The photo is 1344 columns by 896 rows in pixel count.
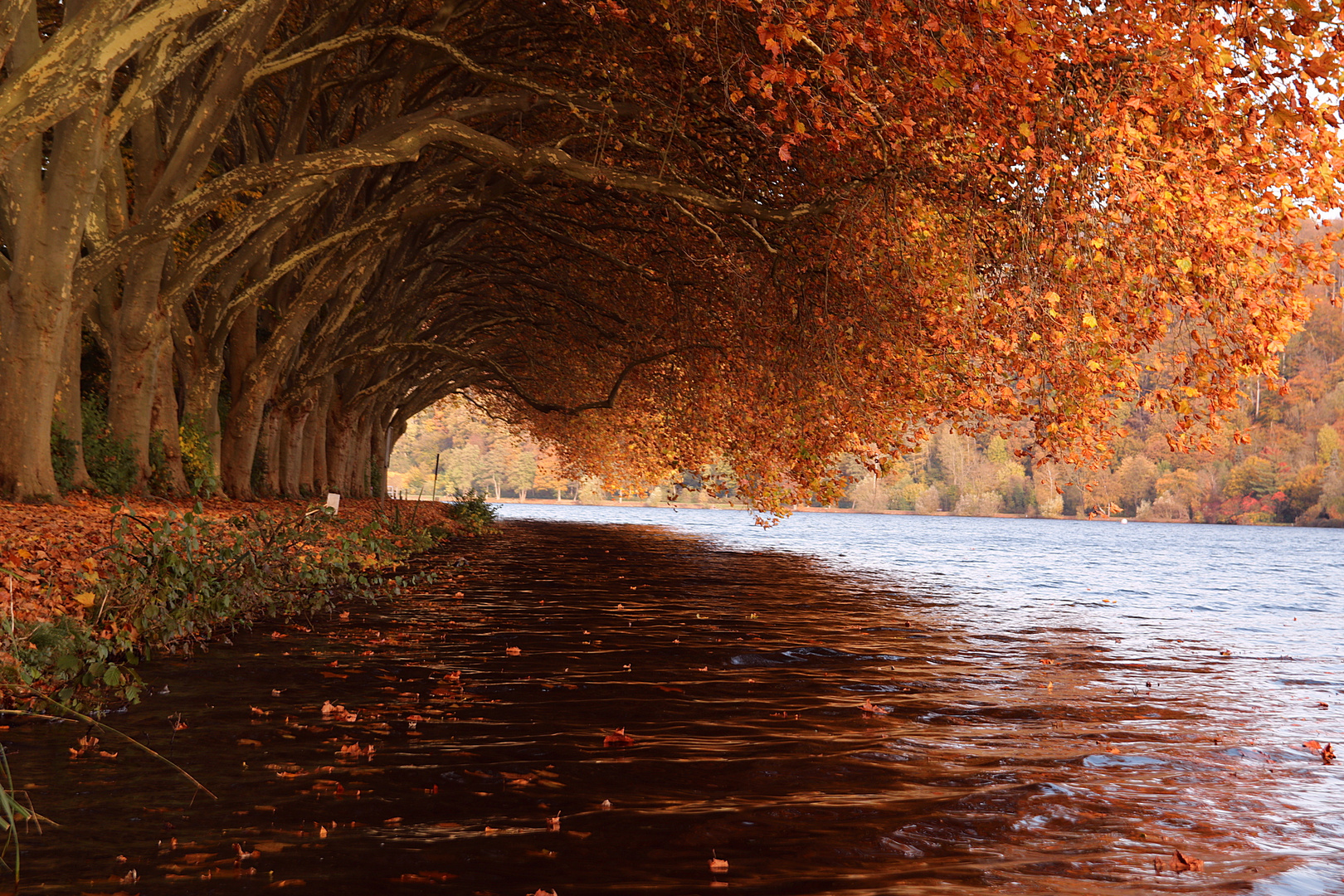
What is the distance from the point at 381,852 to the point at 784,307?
14055mm

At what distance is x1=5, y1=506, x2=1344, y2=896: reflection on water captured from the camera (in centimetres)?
457

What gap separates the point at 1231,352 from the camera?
1173 cm

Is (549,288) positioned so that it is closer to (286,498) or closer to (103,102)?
(286,498)

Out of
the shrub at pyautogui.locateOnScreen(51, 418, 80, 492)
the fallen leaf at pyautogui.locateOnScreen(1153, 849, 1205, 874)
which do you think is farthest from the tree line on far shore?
the fallen leaf at pyautogui.locateOnScreen(1153, 849, 1205, 874)

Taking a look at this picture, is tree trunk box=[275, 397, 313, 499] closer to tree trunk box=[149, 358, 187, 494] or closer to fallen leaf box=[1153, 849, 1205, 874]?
tree trunk box=[149, 358, 187, 494]

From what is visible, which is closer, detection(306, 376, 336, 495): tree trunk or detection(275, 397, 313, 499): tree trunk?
detection(275, 397, 313, 499): tree trunk

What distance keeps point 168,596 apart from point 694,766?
5.62 meters

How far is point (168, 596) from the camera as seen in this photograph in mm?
9242

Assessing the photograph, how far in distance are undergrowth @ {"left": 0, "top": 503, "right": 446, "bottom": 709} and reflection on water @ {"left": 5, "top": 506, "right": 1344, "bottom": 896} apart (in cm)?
44

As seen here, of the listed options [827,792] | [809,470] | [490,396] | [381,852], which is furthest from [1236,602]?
[490,396]

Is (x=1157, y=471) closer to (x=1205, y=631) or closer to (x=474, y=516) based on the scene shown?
(x=474, y=516)

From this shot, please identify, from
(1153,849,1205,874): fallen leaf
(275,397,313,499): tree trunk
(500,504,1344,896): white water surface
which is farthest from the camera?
(275,397,313,499): tree trunk

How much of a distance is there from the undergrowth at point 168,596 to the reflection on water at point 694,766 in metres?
0.44

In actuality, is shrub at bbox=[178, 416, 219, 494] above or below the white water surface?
above
